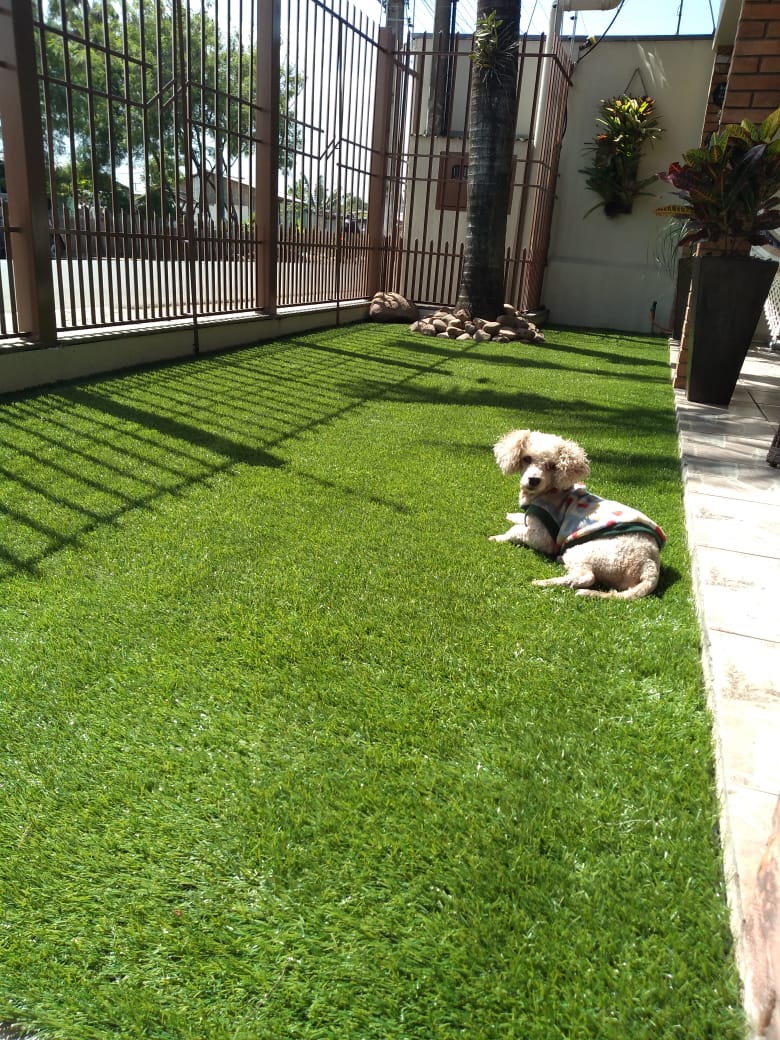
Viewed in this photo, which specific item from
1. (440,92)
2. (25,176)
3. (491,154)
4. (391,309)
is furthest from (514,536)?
(440,92)

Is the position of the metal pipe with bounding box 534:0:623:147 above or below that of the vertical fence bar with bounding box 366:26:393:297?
above

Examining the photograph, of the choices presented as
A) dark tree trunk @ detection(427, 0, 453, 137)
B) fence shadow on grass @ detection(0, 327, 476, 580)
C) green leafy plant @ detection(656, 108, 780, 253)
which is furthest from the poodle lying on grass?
dark tree trunk @ detection(427, 0, 453, 137)

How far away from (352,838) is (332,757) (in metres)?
0.29

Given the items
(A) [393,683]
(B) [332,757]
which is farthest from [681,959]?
(A) [393,683]

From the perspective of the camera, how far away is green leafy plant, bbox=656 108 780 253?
5633 mm

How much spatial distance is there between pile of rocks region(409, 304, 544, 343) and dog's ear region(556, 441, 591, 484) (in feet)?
26.6

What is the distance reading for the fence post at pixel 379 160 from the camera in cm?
1185

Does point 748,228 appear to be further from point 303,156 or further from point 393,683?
point 303,156

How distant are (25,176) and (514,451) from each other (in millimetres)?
4833

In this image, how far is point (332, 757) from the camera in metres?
1.94

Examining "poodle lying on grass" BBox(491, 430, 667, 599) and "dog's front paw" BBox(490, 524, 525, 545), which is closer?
"poodle lying on grass" BBox(491, 430, 667, 599)

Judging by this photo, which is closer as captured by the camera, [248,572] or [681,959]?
[681,959]

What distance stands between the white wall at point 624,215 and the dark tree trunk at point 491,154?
4401mm

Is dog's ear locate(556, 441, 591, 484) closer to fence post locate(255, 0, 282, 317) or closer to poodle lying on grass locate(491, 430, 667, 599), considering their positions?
poodle lying on grass locate(491, 430, 667, 599)
